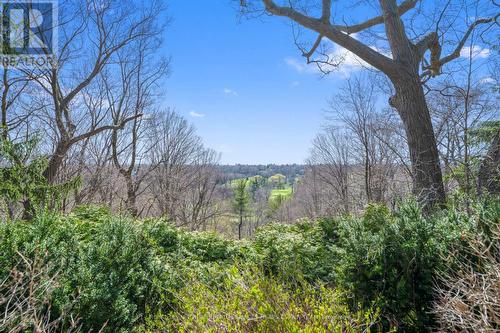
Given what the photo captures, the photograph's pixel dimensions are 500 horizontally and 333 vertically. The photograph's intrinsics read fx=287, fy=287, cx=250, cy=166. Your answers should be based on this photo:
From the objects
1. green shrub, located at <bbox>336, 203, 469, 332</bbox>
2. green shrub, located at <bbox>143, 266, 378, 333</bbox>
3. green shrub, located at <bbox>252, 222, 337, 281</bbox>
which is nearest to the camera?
green shrub, located at <bbox>143, 266, 378, 333</bbox>

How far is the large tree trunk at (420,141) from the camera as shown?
4.83 m

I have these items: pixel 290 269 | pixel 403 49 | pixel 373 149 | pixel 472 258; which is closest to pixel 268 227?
pixel 290 269

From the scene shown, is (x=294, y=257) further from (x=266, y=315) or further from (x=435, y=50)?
(x=435, y=50)

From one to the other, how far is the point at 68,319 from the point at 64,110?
8.49m

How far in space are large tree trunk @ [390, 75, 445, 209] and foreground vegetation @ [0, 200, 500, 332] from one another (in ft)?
5.52

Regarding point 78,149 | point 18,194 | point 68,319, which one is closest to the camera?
point 68,319

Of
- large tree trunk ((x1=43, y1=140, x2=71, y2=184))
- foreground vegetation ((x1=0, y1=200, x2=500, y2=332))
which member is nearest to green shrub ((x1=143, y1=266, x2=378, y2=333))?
foreground vegetation ((x1=0, y1=200, x2=500, y2=332))

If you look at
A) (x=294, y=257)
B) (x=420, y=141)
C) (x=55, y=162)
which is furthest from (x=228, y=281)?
(x=55, y=162)

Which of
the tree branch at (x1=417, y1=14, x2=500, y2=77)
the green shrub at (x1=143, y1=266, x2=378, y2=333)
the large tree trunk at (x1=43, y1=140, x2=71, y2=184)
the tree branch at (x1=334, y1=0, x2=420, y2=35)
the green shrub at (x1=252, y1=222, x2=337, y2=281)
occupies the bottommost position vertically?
the green shrub at (x1=252, y1=222, x2=337, y2=281)

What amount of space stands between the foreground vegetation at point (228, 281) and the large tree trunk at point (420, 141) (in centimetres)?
168

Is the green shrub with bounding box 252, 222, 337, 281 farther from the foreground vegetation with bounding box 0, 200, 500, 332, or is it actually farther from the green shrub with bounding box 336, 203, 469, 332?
the green shrub with bounding box 336, 203, 469, 332

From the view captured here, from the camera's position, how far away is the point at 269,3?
19.7 feet

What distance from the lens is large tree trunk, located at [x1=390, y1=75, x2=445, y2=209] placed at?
15.8ft

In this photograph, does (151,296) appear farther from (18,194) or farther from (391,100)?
(391,100)
